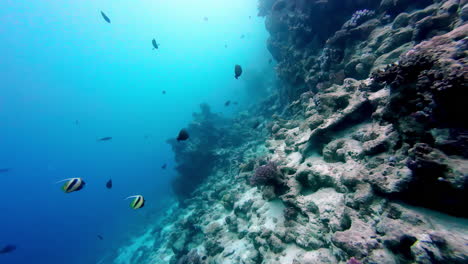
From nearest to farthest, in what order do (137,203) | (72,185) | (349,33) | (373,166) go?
(373,166)
(137,203)
(72,185)
(349,33)

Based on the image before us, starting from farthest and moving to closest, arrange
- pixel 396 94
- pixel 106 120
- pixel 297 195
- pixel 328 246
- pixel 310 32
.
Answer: pixel 106 120 < pixel 310 32 < pixel 297 195 < pixel 328 246 < pixel 396 94

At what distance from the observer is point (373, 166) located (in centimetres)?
366

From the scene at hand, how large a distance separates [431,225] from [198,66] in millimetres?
209241

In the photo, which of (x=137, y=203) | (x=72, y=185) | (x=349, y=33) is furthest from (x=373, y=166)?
(x=349, y=33)

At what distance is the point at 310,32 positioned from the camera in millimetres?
12031

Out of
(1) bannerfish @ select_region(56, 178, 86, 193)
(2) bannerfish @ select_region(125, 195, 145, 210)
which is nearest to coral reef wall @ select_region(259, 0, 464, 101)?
(2) bannerfish @ select_region(125, 195, 145, 210)

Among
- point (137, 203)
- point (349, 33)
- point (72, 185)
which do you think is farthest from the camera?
point (349, 33)

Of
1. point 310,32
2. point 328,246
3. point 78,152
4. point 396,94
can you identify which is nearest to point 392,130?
point 396,94

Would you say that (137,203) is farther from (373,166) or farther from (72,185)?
(373,166)

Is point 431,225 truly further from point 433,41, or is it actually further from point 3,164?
point 3,164

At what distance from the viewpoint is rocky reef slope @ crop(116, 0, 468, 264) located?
2463mm

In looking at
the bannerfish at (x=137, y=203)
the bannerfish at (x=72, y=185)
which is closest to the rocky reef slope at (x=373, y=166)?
the bannerfish at (x=137, y=203)

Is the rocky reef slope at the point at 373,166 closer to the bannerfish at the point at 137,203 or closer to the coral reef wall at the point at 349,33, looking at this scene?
the coral reef wall at the point at 349,33

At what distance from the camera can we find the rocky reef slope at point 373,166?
2463mm
